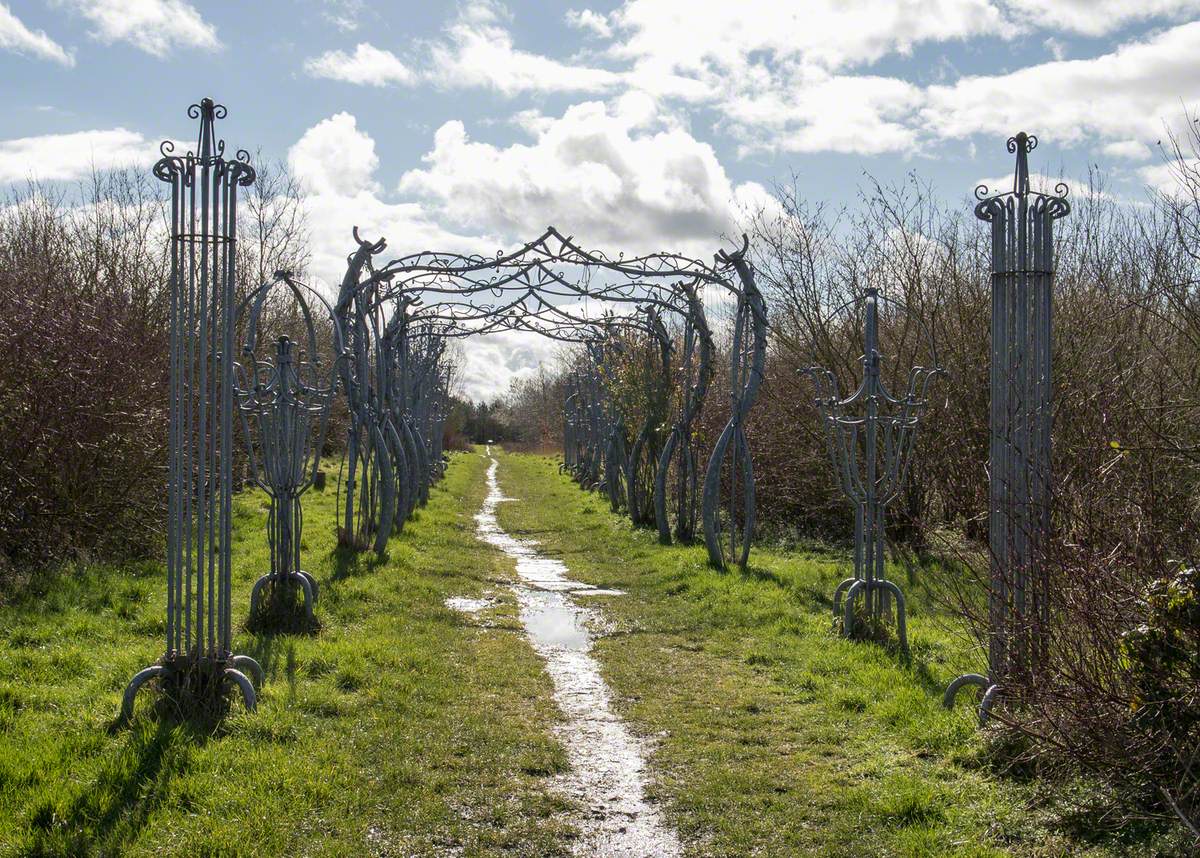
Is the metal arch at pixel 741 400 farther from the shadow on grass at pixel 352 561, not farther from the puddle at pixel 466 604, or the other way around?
the shadow on grass at pixel 352 561

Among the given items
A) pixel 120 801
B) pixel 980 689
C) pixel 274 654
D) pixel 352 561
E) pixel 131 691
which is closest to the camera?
pixel 120 801

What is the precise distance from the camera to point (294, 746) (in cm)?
495

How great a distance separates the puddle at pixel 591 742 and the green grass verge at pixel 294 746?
0.14 m

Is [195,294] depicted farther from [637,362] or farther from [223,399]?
[637,362]

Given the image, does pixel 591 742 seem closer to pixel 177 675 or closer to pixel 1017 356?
pixel 177 675

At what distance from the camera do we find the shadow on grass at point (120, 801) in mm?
3811

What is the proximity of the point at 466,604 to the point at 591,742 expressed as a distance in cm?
412

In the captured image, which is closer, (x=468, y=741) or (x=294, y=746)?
(x=294, y=746)

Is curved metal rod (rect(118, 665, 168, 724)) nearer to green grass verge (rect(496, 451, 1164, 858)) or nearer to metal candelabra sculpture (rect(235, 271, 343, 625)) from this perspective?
metal candelabra sculpture (rect(235, 271, 343, 625))

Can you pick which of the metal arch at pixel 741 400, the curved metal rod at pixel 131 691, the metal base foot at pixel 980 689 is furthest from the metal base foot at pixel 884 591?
the curved metal rod at pixel 131 691

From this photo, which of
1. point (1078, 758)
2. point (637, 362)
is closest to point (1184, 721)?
point (1078, 758)

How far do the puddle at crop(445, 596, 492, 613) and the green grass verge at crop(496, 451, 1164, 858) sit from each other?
1.03 metres

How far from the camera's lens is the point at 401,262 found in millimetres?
11578

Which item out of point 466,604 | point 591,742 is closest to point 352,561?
point 466,604
